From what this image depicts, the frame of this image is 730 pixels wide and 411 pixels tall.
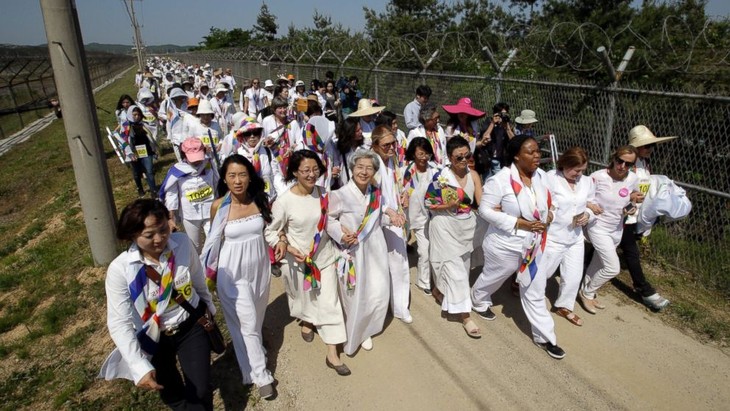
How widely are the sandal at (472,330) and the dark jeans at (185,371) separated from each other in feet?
7.67

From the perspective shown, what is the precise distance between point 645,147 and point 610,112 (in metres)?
1.35

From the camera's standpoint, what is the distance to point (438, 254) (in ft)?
13.8

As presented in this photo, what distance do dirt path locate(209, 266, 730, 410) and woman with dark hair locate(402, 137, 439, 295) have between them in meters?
0.62

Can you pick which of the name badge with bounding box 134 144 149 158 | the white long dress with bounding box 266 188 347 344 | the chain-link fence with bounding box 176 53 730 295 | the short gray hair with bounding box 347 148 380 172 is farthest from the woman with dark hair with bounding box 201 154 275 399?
the name badge with bounding box 134 144 149 158

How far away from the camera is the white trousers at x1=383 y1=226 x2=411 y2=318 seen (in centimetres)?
407

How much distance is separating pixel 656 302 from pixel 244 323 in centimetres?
394

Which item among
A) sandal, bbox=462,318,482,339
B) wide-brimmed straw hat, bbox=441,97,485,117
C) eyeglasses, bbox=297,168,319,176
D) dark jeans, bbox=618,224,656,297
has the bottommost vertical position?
sandal, bbox=462,318,482,339

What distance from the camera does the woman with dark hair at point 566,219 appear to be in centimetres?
374

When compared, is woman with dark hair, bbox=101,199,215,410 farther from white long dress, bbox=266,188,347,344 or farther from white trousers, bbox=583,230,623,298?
white trousers, bbox=583,230,623,298

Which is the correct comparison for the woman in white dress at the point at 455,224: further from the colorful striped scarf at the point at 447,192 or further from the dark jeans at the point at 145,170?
the dark jeans at the point at 145,170

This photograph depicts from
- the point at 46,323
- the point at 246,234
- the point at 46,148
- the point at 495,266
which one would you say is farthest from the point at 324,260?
the point at 46,148

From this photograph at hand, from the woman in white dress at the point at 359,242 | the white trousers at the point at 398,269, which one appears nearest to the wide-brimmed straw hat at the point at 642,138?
the white trousers at the point at 398,269

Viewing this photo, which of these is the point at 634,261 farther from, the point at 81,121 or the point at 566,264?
the point at 81,121

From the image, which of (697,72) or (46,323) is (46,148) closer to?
(46,323)
